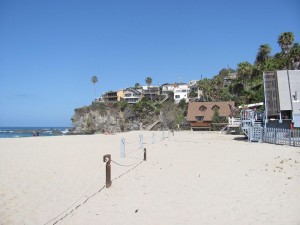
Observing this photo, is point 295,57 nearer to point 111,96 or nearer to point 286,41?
point 286,41

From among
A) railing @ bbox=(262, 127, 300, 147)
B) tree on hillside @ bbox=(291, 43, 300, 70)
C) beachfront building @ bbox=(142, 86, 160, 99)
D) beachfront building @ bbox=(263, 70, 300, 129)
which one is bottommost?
railing @ bbox=(262, 127, 300, 147)

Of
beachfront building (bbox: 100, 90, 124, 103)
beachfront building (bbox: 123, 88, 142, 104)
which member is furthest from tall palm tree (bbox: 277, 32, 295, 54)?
beachfront building (bbox: 100, 90, 124, 103)

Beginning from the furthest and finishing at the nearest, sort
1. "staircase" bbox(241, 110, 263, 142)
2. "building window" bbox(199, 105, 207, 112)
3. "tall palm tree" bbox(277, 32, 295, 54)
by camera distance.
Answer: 1. "building window" bbox(199, 105, 207, 112)
2. "tall palm tree" bbox(277, 32, 295, 54)
3. "staircase" bbox(241, 110, 263, 142)

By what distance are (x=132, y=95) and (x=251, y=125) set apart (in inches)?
3425

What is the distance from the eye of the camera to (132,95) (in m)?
117

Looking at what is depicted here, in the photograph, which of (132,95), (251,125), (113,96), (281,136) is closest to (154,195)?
(281,136)

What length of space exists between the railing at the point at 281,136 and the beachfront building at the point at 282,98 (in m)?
4.23

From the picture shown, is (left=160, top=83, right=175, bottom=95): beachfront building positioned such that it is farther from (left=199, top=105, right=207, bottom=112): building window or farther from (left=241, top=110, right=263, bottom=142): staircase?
(left=241, top=110, right=263, bottom=142): staircase

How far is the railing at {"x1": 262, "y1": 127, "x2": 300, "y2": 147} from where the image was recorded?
23.5 m

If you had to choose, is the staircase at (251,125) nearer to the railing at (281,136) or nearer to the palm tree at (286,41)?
the railing at (281,136)

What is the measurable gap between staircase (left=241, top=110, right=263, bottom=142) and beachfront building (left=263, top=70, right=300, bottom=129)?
1251 mm

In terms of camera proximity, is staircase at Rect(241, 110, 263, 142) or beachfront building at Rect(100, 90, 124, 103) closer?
staircase at Rect(241, 110, 263, 142)

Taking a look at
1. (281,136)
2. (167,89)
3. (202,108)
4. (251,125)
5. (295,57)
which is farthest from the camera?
(167,89)

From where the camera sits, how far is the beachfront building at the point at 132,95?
384 feet
